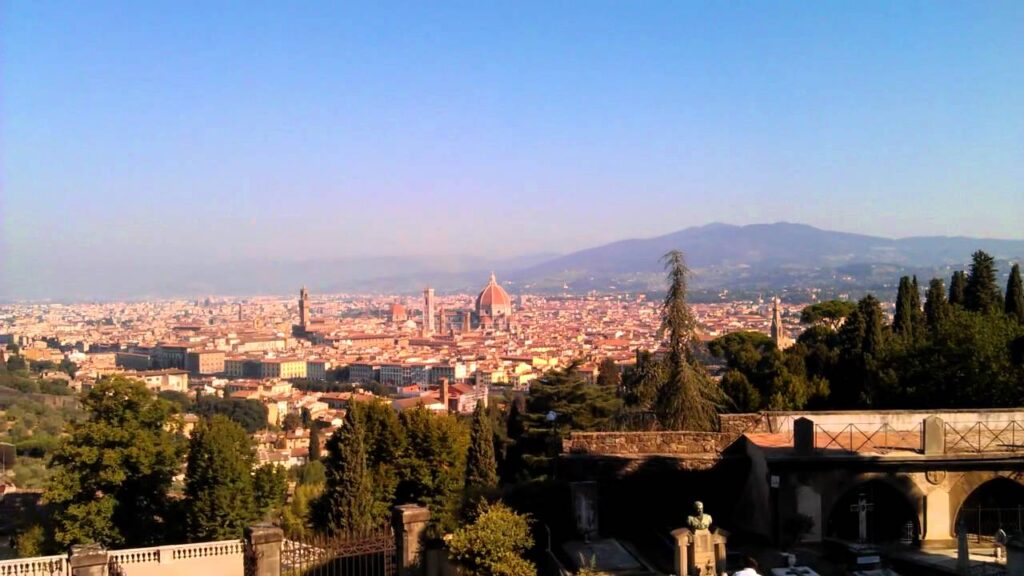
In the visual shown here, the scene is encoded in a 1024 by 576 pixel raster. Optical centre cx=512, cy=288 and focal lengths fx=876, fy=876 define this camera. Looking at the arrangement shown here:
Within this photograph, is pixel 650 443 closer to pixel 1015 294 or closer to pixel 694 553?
pixel 694 553

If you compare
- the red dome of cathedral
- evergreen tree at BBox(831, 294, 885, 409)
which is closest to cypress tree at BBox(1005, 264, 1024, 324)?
evergreen tree at BBox(831, 294, 885, 409)

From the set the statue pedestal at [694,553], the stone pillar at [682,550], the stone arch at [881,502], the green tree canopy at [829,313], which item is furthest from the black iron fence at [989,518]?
the green tree canopy at [829,313]

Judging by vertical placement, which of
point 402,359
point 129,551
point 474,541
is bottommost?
point 402,359

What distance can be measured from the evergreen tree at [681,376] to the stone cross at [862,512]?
3.94 meters

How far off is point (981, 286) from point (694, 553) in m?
20.8

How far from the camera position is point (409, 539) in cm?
851

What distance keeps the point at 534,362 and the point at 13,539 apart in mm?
74930

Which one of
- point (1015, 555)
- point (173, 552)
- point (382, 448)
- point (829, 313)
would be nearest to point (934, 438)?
point (1015, 555)

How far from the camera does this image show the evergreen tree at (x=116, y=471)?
12.4 metres

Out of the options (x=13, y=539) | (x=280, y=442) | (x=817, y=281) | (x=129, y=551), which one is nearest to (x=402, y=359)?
(x=280, y=442)

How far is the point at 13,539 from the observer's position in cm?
1683

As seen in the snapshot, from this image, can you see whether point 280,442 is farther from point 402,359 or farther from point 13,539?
point 402,359

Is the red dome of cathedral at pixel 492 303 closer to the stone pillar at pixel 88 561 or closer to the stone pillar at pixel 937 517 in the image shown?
the stone pillar at pixel 88 561

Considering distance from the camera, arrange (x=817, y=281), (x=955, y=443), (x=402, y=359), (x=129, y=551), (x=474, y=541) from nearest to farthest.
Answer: (x=474, y=541)
(x=955, y=443)
(x=129, y=551)
(x=402, y=359)
(x=817, y=281)
